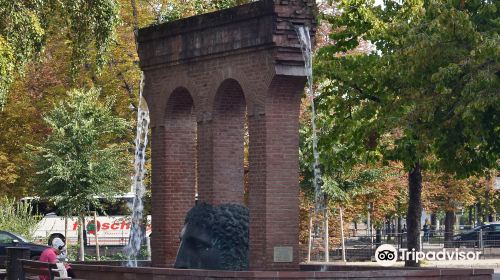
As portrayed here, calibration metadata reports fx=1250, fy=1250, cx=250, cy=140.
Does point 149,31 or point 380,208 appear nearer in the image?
point 149,31

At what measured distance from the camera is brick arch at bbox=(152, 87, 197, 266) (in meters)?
24.5

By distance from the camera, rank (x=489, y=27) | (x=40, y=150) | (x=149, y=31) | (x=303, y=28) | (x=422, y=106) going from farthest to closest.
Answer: (x=40, y=150) → (x=489, y=27) → (x=422, y=106) → (x=149, y=31) → (x=303, y=28)

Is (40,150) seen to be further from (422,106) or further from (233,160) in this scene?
(233,160)

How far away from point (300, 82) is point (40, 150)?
2671 centimetres

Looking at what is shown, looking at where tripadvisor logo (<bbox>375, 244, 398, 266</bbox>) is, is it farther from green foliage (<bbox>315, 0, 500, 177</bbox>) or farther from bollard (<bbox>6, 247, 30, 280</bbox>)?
bollard (<bbox>6, 247, 30, 280</bbox>)

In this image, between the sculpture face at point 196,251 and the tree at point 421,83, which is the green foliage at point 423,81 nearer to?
the tree at point 421,83

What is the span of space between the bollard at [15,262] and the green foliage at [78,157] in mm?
23633

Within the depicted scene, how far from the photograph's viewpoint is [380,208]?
185ft

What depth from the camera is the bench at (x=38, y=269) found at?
1933 cm

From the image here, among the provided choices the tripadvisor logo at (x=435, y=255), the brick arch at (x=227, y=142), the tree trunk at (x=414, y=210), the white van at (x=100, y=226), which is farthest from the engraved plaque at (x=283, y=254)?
the white van at (x=100, y=226)

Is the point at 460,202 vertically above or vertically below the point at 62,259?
above

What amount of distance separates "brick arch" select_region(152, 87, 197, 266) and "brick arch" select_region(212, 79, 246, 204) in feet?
5.64

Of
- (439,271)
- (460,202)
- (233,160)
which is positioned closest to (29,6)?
(233,160)

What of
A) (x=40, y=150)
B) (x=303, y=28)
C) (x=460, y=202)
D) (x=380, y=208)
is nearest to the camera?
(x=303, y=28)
